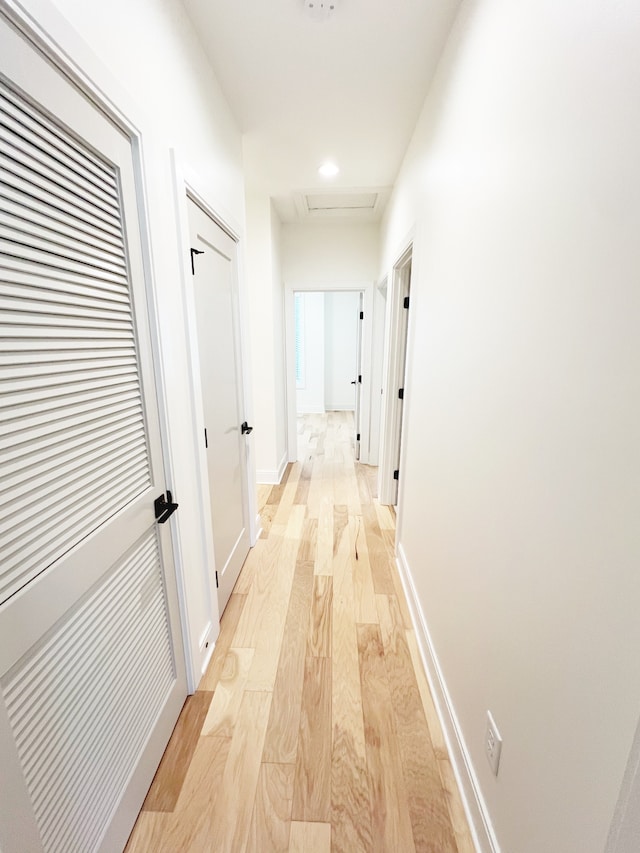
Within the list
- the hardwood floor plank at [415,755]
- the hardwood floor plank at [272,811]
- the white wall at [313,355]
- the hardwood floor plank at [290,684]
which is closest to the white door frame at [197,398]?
the hardwood floor plank at [290,684]

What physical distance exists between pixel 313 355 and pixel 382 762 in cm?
621

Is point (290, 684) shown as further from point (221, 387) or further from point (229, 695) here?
point (221, 387)

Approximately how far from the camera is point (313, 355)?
6828mm

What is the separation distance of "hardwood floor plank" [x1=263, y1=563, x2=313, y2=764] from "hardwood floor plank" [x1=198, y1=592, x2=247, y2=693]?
266mm

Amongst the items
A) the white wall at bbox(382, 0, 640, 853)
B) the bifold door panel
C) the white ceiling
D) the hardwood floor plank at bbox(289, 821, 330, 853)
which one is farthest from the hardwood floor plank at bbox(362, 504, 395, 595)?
the white ceiling

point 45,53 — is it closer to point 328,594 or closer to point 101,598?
point 101,598

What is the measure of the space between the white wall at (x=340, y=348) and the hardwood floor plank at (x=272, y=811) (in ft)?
19.2

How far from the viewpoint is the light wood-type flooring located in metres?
1.02

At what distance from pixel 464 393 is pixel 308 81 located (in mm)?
1699

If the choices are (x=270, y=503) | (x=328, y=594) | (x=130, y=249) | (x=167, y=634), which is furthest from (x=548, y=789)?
(x=270, y=503)

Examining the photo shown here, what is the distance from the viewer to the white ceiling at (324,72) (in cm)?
129

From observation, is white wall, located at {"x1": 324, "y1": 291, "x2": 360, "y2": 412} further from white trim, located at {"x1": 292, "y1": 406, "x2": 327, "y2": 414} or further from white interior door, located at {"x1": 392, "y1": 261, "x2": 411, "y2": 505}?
white interior door, located at {"x1": 392, "y1": 261, "x2": 411, "y2": 505}

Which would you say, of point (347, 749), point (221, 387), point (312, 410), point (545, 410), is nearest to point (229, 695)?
point (347, 749)

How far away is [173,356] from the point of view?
1.22 m
